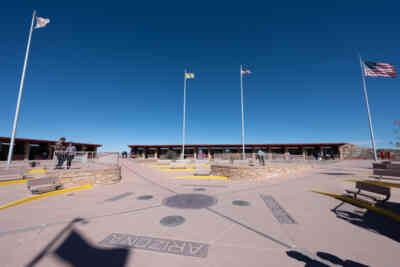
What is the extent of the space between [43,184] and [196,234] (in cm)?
769

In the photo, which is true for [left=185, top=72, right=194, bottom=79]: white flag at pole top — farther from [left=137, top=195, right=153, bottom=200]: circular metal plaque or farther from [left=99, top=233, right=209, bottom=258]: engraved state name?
[left=99, top=233, right=209, bottom=258]: engraved state name

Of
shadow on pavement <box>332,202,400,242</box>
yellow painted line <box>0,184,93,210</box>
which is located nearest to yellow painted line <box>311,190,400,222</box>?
shadow on pavement <box>332,202,400,242</box>

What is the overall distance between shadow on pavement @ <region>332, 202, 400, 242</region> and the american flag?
1338 centimetres

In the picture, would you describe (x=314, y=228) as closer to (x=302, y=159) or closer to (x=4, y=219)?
(x=4, y=219)

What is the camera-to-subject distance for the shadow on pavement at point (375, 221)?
141 inches

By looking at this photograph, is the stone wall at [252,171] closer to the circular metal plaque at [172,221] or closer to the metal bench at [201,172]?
the metal bench at [201,172]

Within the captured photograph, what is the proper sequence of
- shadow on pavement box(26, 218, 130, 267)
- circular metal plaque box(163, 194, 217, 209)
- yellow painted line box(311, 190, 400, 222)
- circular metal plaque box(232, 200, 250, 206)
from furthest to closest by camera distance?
circular metal plaque box(232, 200, 250, 206) < circular metal plaque box(163, 194, 217, 209) < yellow painted line box(311, 190, 400, 222) < shadow on pavement box(26, 218, 130, 267)

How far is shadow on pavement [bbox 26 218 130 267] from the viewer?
267 centimetres

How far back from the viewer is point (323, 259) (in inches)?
105

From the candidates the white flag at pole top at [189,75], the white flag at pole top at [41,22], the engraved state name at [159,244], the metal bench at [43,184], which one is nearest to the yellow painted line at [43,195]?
the metal bench at [43,184]

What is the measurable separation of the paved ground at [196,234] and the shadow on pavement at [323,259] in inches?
0.7

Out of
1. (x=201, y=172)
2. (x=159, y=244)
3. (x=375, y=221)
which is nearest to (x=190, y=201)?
(x=159, y=244)

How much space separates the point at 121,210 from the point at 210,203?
3110 millimetres

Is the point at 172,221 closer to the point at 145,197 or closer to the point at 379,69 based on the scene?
the point at 145,197
